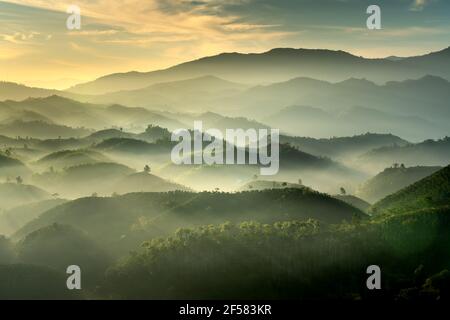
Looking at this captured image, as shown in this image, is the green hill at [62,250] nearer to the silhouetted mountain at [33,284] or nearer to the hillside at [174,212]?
the hillside at [174,212]

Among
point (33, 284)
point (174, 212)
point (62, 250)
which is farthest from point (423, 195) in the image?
point (33, 284)

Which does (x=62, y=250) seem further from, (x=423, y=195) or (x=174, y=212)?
(x=423, y=195)

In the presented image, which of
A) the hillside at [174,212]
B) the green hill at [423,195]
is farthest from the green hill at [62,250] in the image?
the green hill at [423,195]

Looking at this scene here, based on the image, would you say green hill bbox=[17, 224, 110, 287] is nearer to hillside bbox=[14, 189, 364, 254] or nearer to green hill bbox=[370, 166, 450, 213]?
hillside bbox=[14, 189, 364, 254]

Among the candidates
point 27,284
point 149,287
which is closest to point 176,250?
point 149,287

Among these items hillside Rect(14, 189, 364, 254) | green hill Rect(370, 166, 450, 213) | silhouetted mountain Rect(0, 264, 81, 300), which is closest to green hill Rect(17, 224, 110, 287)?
hillside Rect(14, 189, 364, 254)

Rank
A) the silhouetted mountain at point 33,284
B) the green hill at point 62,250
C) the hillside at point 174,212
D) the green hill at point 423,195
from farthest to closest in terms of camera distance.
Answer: the hillside at point 174,212
the green hill at point 423,195
the green hill at point 62,250
the silhouetted mountain at point 33,284
